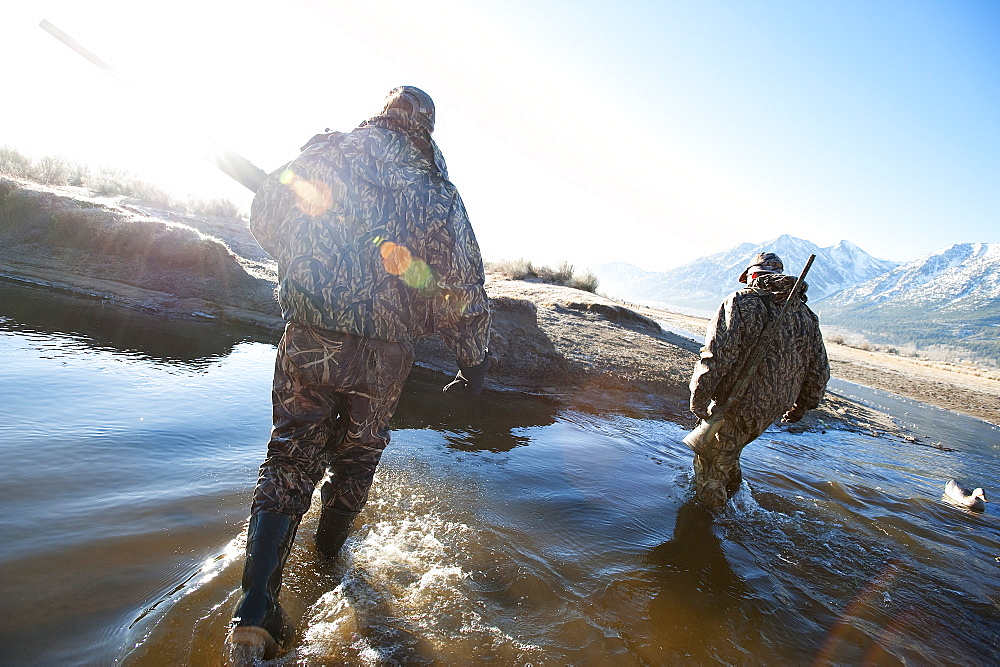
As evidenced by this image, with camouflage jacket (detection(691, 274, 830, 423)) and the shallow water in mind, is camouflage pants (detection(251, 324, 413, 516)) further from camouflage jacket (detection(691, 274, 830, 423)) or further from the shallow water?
camouflage jacket (detection(691, 274, 830, 423))

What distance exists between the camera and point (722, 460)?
3740 mm

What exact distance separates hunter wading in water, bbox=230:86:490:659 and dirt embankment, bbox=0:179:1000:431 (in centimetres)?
466

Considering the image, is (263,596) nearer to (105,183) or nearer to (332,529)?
(332,529)

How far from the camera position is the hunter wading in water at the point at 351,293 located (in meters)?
1.96

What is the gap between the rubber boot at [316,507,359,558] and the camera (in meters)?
2.36

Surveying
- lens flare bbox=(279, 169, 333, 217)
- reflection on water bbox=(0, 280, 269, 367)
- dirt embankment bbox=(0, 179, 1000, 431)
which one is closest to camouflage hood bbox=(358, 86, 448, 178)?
lens flare bbox=(279, 169, 333, 217)

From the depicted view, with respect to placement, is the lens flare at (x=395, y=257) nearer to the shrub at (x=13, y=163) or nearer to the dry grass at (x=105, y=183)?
the dry grass at (x=105, y=183)

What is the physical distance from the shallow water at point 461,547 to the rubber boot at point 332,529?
3.2 inches

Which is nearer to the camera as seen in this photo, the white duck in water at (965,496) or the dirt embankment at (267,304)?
the white duck in water at (965,496)

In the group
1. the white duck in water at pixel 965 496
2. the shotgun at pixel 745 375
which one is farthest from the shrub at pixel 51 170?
the white duck in water at pixel 965 496

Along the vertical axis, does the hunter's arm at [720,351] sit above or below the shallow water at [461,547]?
above

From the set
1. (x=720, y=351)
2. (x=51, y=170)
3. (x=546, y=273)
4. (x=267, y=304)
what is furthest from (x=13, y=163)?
(x=720, y=351)

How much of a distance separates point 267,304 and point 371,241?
776cm

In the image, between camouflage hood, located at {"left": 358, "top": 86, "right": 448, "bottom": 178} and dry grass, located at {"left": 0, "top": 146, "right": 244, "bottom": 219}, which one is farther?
dry grass, located at {"left": 0, "top": 146, "right": 244, "bottom": 219}
